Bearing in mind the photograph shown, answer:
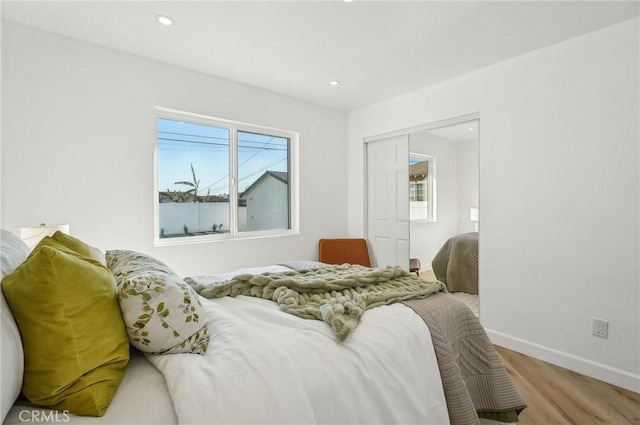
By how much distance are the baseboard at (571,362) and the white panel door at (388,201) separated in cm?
126

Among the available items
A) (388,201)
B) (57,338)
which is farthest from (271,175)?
(57,338)

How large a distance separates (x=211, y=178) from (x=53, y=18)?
1.66 m

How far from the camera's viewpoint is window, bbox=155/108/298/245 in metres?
3.08

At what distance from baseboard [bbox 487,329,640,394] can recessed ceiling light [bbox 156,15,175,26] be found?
361 centimetres

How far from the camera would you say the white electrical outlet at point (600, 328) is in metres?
2.30

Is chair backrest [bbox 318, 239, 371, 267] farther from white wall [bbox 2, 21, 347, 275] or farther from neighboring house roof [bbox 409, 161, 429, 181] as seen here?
neighboring house roof [bbox 409, 161, 429, 181]

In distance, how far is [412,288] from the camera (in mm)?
1759

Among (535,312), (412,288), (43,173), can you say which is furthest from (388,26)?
(43,173)

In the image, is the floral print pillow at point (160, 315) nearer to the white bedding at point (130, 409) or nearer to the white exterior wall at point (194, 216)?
the white bedding at point (130, 409)

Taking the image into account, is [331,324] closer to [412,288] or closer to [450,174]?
[412,288]

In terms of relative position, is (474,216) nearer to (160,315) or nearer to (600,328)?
(600,328)

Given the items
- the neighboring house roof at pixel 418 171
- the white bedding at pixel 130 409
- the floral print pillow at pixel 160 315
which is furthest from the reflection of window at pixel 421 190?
the white bedding at pixel 130 409

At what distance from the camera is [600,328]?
2.33 meters

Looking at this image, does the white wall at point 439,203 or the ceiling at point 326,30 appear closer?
the ceiling at point 326,30
